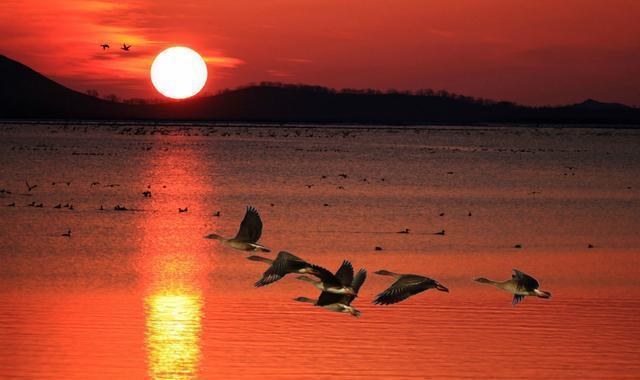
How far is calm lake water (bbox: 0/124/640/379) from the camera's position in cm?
1475

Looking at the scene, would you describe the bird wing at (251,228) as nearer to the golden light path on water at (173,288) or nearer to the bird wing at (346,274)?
the bird wing at (346,274)

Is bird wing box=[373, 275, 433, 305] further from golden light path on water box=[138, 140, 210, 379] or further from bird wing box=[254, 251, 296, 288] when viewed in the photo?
golden light path on water box=[138, 140, 210, 379]

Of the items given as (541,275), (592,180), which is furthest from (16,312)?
(592,180)

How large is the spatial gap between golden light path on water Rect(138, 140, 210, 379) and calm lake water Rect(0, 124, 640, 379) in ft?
0.17

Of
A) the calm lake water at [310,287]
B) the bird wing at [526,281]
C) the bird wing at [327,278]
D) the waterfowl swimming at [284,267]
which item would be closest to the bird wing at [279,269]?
the waterfowl swimming at [284,267]

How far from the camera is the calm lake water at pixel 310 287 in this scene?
48.4ft

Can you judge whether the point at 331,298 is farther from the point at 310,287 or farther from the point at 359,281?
the point at 310,287

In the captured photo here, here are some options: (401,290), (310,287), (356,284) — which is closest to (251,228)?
(356,284)

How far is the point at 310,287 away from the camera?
67.9 feet

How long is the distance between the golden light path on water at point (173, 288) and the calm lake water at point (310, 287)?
0.05 meters

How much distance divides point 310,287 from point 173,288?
258cm

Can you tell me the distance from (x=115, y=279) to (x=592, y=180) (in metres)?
45.4

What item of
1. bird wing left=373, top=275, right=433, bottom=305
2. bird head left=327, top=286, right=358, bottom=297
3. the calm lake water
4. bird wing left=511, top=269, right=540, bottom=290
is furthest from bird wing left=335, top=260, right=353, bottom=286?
the calm lake water

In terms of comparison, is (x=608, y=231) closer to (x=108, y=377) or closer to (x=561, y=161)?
(x=108, y=377)
